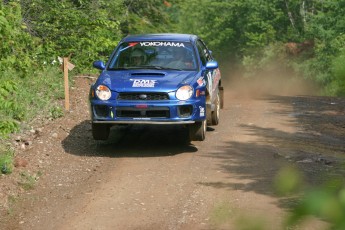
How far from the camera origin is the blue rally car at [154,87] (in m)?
9.76

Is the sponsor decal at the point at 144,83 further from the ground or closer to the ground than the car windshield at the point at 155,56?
closer to the ground

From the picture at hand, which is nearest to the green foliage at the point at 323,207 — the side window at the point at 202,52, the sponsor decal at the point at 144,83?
the sponsor decal at the point at 144,83

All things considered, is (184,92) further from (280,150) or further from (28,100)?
(28,100)

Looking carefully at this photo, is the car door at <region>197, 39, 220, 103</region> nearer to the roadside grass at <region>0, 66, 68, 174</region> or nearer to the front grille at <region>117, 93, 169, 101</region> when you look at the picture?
the front grille at <region>117, 93, 169, 101</region>

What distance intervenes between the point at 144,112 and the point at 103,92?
28.7 inches

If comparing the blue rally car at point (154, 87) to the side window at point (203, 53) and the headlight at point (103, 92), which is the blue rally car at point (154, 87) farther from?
the side window at point (203, 53)

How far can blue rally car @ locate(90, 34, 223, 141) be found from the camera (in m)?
9.76

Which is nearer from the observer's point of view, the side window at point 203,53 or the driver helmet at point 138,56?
the driver helmet at point 138,56

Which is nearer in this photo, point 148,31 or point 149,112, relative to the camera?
point 149,112

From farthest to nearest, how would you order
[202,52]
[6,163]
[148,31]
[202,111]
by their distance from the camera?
1. [148,31]
2. [202,52]
3. [202,111]
4. [6,163]

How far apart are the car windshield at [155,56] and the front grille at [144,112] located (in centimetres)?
106

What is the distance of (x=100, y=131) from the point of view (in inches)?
413

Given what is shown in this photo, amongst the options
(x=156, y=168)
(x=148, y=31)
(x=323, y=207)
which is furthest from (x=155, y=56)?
(x=148, y=31)

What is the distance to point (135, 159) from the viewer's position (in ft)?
32.2
